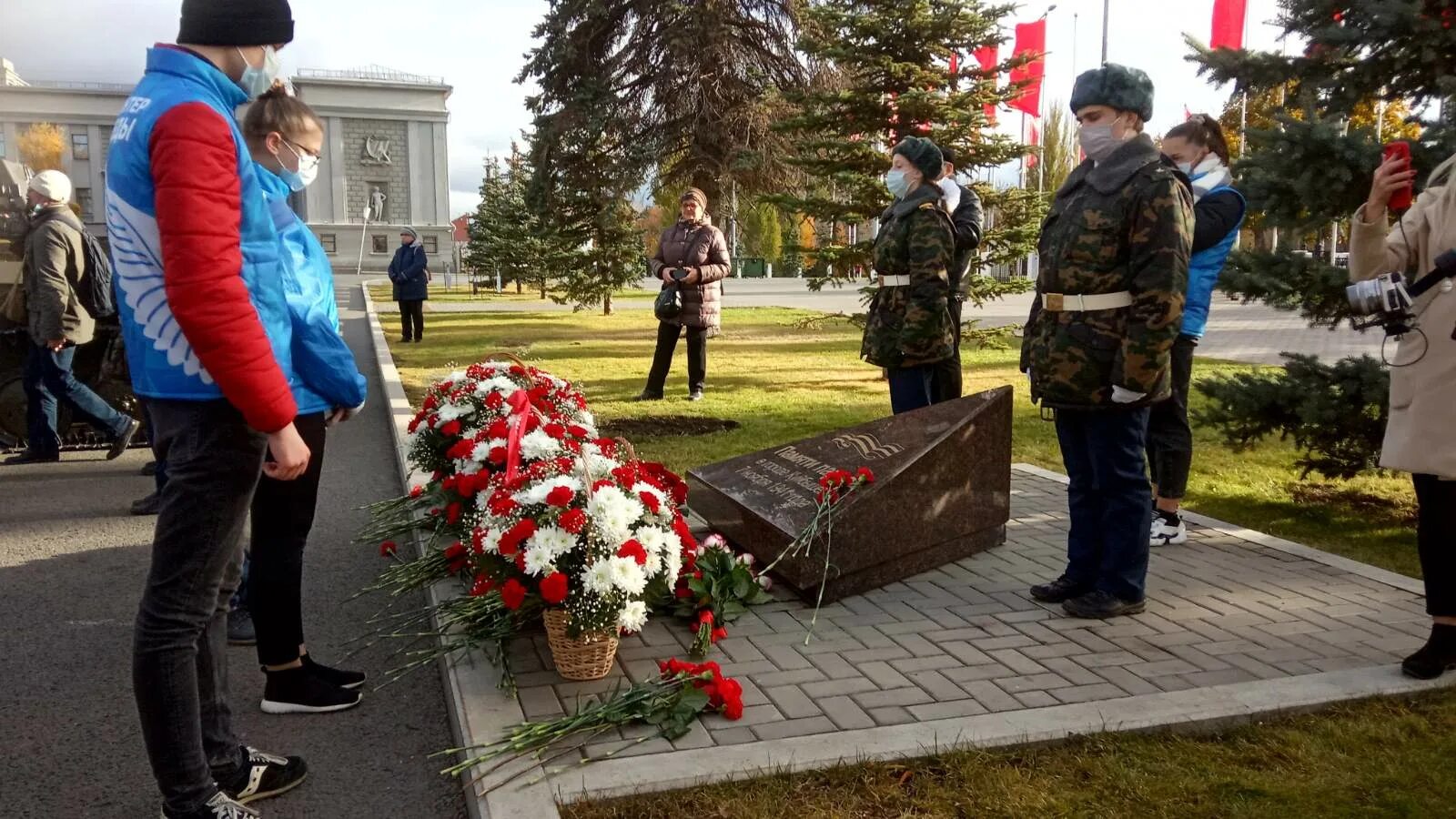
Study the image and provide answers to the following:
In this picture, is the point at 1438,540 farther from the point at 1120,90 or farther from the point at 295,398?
the point at 295,398

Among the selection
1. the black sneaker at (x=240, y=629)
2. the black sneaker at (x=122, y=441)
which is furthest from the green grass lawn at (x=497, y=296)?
the black sneaker at (x=240, y=629)

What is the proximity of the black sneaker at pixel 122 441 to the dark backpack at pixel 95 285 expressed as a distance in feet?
2.79

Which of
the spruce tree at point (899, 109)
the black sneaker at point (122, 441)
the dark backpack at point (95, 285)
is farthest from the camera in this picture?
the spruce tree at point (899, 109)

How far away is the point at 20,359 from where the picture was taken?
782 centimetres

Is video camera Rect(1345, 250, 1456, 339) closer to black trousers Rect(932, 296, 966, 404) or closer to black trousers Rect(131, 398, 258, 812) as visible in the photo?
black trousers Rect(932, 296, 966, 404)

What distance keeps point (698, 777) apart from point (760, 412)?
712 cm

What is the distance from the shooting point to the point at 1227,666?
3762mm

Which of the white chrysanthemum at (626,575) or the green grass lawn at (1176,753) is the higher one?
the white chrysanthemum at (626,575)

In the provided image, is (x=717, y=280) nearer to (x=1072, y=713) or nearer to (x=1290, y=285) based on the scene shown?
(x=1290, y=285)

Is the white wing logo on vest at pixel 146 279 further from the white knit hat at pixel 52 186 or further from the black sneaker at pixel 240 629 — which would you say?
the white knit hat at pixel 52 186

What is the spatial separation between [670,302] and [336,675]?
6.62m

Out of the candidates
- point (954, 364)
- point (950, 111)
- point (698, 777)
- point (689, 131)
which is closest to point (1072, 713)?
point (698, 777)

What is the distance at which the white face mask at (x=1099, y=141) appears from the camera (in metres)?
4.11

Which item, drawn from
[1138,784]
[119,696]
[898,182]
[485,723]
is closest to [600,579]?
[485,723]
